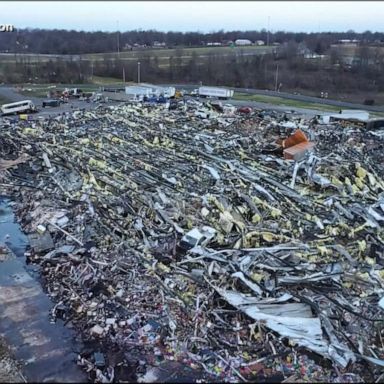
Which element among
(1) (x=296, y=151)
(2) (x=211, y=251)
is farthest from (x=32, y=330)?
(1) (x=296, y=151)

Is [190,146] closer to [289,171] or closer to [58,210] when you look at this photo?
[289,171]

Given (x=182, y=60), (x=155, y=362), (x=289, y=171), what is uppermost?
(x=182, y=60)

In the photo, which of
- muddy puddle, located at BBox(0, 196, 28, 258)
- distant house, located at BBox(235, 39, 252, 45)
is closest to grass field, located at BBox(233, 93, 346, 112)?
muddy puddle, located at BBox(0, 196, 28, 258)

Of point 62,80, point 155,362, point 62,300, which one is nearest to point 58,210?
point 62,300

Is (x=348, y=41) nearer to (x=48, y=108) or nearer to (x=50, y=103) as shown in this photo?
(x=50, y=103)

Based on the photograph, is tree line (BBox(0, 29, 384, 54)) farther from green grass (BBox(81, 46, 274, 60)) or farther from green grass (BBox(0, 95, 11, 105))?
green grass (BBox(0, 95, 11, 105))

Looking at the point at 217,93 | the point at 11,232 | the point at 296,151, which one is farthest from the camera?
the point at 217,93
